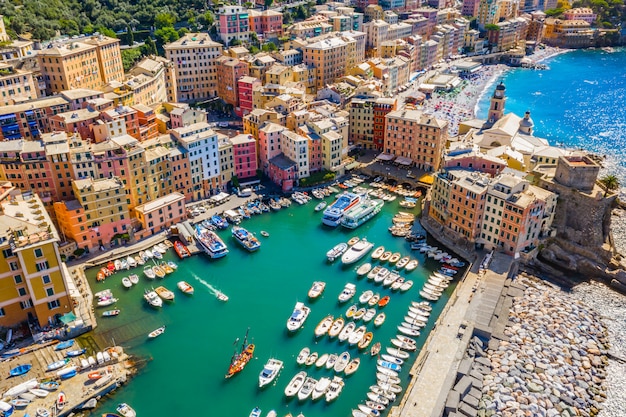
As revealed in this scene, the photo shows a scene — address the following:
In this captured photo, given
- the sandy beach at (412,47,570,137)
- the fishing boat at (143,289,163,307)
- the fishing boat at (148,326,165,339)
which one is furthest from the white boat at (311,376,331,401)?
the sandy beach at (412,47,570,137)

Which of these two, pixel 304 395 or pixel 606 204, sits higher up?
pixel 606 204

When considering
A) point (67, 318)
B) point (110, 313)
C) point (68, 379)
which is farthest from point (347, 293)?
point (67, 318)

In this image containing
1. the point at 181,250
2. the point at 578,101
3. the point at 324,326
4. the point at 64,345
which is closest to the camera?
the point at 64,345

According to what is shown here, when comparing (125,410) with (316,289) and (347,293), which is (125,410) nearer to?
(316,289)

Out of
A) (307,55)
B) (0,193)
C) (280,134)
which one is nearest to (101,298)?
(0,193)

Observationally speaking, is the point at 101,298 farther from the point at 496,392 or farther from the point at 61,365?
the point at 496,392

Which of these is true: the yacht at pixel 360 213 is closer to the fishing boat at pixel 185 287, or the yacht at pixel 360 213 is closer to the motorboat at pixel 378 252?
the motorboat at pixel 378 252

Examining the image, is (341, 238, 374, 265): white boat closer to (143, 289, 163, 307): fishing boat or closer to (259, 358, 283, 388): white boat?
(259, 358, 283, 388): white boat
